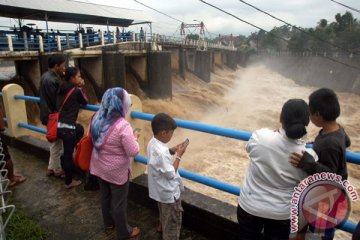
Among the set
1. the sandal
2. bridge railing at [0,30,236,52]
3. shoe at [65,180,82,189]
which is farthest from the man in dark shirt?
bridge railing at [0,30,236,52]

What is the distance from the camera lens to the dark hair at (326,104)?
173cm

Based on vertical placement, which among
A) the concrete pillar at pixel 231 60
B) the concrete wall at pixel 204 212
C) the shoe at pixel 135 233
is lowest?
the concrete pillar at pixel 231 60

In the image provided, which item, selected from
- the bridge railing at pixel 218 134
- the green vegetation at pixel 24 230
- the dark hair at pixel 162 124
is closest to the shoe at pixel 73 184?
the green vegetation at pixel 24 230

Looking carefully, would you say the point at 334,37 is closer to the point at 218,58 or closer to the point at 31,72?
the point at 218,58

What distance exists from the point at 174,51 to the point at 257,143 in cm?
2696

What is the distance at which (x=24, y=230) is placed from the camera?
2.83m

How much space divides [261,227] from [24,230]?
219 centimetres

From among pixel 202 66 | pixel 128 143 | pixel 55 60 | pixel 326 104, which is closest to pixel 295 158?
pixel 326 104

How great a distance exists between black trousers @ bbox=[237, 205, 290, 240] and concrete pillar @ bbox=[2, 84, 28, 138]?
444 centimetres

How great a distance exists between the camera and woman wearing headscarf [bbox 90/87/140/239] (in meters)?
2.42

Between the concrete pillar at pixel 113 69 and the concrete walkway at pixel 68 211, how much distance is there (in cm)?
1175

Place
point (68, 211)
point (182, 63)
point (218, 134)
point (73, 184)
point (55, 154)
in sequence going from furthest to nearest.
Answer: point (182, 63)
point (55, 154)
point (73, 184)
point (68, 211)
point (218, 134)

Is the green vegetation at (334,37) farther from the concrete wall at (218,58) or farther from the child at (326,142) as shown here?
the child at (326,142)

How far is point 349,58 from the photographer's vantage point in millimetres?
36812
